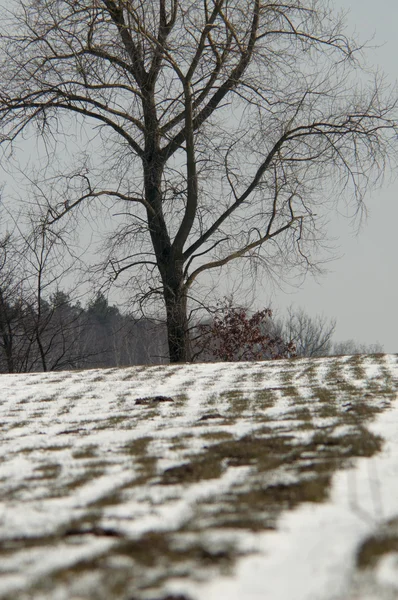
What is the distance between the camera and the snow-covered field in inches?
106

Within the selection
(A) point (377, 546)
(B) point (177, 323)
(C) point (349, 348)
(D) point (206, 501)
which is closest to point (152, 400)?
(D) point (206, 501)

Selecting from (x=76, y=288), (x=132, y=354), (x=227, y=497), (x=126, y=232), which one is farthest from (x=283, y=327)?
(x=227, y=497)

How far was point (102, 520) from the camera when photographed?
3.53 m

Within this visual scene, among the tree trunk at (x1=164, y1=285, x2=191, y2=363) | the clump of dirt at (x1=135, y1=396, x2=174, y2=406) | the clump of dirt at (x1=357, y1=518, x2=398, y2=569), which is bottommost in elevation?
the clump of dirt at (x1=357, y1=518, x2=398, y2=569)

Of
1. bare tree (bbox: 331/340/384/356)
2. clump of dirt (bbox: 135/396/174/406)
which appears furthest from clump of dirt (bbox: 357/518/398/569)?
bare tree (bbox: 331/340/384/356)

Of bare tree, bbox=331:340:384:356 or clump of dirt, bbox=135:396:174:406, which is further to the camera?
bare tree, bbox=331:340:384:356

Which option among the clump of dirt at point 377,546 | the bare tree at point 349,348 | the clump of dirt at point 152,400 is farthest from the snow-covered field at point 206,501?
the bare tree at point 349,348

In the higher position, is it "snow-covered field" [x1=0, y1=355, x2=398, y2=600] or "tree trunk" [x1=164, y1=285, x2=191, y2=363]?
"tree trunk" [x1=164, y1=285, x2=191, y2=363]

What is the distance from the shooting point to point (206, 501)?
378cm

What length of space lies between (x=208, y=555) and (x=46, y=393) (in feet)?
26.0

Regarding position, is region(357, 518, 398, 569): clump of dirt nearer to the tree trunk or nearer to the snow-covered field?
the snow-covered field

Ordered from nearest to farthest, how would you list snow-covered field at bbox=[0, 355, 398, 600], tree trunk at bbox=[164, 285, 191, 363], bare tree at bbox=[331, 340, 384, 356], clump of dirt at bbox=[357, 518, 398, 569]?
snow-covered field at bbox=[0, 355, 398, 600] < clump of dirt at bbox=[357, 518, 398, 569] < tree trunk at bbox=[164, 285, 191, 363] < bare tree at bbox=[331, 340, 384, 356]

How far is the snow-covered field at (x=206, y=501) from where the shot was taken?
8.80 feet

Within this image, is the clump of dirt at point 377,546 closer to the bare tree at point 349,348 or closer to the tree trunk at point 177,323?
the tree trunk at point 177,323
